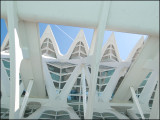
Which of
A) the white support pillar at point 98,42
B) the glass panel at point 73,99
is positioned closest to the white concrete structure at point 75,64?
the white support pillar at point 98,42

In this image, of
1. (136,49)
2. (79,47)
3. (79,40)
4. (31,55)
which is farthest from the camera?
(79,47)

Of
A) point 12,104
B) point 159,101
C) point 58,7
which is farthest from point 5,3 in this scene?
point 159,101

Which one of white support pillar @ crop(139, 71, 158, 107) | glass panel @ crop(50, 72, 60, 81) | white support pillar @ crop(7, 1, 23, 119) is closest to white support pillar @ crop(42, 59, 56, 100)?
glass panel @ crop(50, 72, 60, 81)

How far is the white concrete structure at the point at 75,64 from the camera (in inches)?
206

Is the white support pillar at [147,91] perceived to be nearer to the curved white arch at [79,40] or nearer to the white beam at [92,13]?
the white beam at [92,13]

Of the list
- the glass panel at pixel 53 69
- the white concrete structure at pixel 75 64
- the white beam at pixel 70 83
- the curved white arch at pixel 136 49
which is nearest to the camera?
the white concrete structure at pixel 75 64

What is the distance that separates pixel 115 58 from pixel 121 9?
43.0 ft

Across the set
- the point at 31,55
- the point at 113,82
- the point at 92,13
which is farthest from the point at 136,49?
the point at 31,55

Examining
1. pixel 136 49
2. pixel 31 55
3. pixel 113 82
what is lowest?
pixel 113 82

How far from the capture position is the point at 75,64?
14406 mm

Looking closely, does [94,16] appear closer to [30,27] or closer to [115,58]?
[30,27]

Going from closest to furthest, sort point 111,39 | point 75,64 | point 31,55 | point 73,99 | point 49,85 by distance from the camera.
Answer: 1. point 31,55
2. point 49,85
3. point 73,99
4. point 75,64
5. point 111,39

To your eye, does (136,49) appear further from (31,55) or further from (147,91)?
(31,55)

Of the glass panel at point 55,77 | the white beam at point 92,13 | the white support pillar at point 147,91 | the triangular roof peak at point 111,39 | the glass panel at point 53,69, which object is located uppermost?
the triangular roof peak at point 111,39
